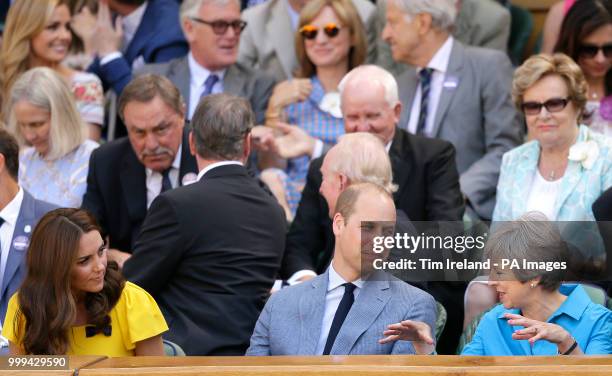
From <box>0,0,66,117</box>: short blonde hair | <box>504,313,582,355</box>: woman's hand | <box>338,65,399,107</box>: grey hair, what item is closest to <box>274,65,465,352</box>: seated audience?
<box>338,65,399,107</box>: grey hair

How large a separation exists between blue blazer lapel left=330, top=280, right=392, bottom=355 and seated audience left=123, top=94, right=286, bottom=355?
87cm

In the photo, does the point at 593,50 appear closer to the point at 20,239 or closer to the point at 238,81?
the point at 238,81

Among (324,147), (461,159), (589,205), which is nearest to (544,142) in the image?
(589,205)

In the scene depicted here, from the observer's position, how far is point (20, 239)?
5.24 meters

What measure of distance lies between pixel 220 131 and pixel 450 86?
6.01 ft

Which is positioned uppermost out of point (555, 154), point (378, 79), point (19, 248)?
point (378, 79)

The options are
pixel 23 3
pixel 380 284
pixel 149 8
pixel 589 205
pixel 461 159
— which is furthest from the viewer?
pixel 149 8

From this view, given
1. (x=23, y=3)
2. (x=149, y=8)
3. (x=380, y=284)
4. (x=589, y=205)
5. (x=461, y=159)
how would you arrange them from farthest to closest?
(x=149, y=8), (x=23, y=3), (x=461, y=159), (x=589, y=205), (x=380, y=284)

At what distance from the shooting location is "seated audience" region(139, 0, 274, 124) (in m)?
6.93

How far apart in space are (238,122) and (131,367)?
1901 mm

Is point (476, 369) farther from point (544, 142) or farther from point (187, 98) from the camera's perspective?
point (187, 98)

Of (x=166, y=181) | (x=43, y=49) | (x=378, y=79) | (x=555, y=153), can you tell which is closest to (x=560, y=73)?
(x=555, y=153)

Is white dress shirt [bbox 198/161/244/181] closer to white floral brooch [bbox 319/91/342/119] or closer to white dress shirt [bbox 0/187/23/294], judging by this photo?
white dress shirt [bbox 0/187/23/294]

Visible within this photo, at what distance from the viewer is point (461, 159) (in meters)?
6.57
